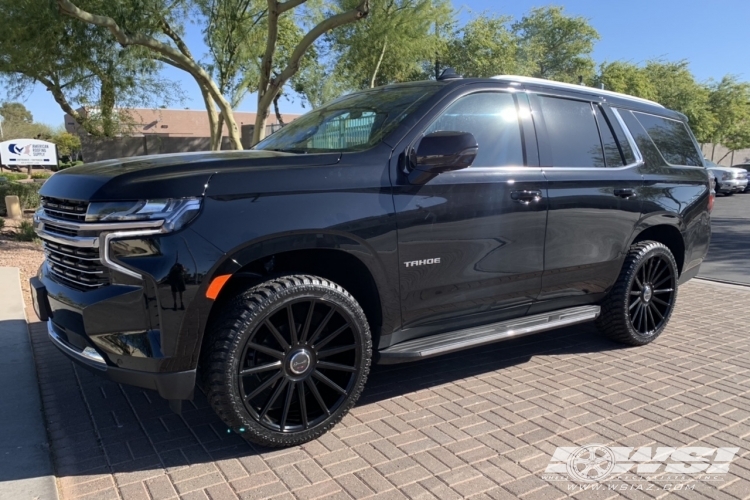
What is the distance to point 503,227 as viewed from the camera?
3.78 m

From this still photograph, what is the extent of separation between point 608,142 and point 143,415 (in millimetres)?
3905

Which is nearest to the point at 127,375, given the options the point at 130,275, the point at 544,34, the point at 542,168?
the point at 130,275

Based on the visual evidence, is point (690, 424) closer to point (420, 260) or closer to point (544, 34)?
point (420, 260)

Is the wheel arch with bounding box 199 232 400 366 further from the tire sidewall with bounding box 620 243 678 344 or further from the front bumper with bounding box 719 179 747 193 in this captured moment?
the front bumper with bounding box 719 179 747 193

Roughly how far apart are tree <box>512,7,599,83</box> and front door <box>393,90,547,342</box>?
42148 millimetres

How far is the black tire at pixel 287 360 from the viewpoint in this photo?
2.88 m

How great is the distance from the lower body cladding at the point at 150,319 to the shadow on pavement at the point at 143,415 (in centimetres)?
49

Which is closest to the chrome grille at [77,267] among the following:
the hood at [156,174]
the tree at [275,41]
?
the hood at [156,174]

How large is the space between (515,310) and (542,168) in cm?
100

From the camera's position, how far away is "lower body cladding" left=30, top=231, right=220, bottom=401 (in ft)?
8.73

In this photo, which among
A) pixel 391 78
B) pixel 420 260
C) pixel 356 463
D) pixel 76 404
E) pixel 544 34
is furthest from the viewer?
pixel 544 34

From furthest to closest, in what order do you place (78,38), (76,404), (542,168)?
(78,38), (542,168), (76,404)

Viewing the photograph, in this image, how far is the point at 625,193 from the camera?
4.53 metres

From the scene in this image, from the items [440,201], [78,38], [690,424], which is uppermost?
[78,38]
